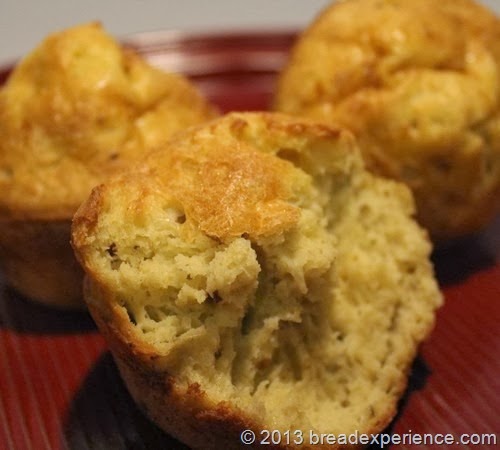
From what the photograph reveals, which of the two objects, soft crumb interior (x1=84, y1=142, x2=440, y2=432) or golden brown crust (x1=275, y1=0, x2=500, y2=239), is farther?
golden brown crust (x1=275, y1=0, x2=500, y2=239)

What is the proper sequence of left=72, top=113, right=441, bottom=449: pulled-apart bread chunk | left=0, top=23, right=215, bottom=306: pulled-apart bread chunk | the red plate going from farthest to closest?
1. left=0, top=23, right=215, bottom=306: pulled-apart bread chunk
2. the red plate
3. left=72, top=113, right=441, bottom=449: pulled-apart bread chunk

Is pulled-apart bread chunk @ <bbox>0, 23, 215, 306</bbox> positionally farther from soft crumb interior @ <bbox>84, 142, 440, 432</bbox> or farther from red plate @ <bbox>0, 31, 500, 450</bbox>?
soft crumb interior @ <bbox>84, 142, 440, 432</bbox>

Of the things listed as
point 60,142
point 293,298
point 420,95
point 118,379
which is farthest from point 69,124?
point 420,95

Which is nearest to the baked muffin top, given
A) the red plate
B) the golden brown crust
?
the red plate

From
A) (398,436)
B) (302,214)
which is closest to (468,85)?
(302,214)

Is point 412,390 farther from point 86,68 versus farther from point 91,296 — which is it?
point 86,68

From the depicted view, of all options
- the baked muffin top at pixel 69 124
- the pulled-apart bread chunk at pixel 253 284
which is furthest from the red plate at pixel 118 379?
the baked muffin top at pixel 69 124

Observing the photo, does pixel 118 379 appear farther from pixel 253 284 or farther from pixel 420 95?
pixel 420 95
